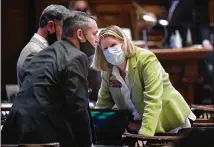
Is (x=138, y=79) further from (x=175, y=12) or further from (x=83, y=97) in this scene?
(x=175, y=12)

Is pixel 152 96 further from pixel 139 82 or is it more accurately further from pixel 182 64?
pixel 182 64

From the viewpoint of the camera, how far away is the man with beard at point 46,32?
346 centimetres

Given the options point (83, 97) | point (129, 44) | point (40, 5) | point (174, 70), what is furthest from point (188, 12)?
point (83, 97)

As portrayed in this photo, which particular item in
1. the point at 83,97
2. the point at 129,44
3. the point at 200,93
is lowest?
the point at 200,93

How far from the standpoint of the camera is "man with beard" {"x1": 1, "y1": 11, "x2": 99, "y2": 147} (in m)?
2.93

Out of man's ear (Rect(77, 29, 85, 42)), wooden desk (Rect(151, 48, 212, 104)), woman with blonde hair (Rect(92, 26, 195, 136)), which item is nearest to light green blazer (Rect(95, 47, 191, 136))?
woman with blonde hair (Rect(92, 26, 195, 136))

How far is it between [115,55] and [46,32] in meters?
0.52

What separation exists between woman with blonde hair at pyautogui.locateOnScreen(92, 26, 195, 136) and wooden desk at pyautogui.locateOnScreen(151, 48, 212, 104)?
3.00 m

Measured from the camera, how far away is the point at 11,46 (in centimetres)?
680

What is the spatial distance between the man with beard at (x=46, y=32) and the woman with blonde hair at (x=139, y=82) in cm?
29

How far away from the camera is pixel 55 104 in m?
3.00

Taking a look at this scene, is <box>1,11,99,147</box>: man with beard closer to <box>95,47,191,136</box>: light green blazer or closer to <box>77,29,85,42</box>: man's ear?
<box>77,29,85,42</box>: man's ear

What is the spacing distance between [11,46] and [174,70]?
1932 mm

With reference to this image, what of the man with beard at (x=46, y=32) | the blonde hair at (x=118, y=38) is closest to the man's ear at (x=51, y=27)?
the man with beard at (x=46, y=32)
